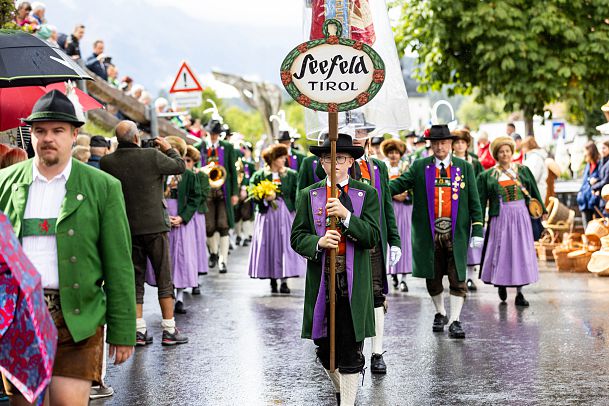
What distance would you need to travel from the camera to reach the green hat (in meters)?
4.77

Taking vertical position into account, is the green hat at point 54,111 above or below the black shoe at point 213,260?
above

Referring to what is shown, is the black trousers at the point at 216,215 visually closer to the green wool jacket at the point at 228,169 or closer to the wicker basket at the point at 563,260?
the green wool jacket at the point at 228,169

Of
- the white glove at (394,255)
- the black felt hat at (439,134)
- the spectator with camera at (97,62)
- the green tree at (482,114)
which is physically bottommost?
the white glove at (394,255)

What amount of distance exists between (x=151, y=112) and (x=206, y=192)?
8.08 m

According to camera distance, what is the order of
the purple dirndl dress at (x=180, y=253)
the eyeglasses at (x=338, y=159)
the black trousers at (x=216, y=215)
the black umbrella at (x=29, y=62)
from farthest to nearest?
the black trousers at (x=216, y=215) → the purple dirndl dress at (x=180, y=253) → the black umbrella at (x=29, y=62) → the eyeglasses at (x=338, y=159)

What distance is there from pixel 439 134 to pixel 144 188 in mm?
2587

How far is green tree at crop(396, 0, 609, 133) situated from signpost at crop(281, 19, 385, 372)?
15.1 meters

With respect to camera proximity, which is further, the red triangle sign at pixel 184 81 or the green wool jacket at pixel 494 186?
the red triangle sign at pixel 184 81

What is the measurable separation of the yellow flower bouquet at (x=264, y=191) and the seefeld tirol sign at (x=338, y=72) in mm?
6668

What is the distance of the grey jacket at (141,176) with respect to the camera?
8781 millimetres

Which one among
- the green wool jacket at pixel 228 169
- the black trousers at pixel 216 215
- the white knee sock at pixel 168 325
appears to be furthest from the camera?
the green wool jacket at pixel 228 169

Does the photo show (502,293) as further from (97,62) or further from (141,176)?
(97,62)

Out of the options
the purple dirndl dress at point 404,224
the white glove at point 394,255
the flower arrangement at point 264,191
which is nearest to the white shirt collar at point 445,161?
the white glove at point 394,255

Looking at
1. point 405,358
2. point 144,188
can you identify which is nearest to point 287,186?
point 144,188
